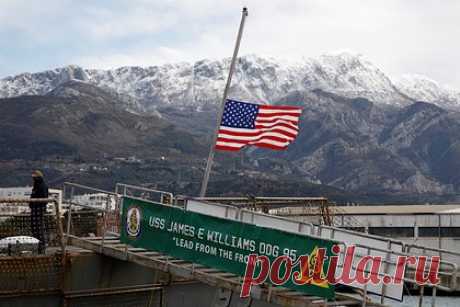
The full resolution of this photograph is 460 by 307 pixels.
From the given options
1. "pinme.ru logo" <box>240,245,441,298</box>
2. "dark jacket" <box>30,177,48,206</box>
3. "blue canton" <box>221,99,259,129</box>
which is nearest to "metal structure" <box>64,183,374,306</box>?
"pinme.ru logo" <box>240,245,441,298</box>

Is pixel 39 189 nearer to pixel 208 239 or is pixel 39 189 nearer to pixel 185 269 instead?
pixel 185 269

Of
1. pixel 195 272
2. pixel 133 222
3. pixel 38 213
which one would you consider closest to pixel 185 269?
pixel 195 272

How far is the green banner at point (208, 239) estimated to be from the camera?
1399 centimetres

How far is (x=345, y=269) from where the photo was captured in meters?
13.5

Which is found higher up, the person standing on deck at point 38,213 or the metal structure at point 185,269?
the person standing on deck at point 38,213

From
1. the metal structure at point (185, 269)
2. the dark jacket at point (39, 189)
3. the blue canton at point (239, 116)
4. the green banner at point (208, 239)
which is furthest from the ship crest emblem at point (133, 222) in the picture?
the blue canton at point (239, 116)

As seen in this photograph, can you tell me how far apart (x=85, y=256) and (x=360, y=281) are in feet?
29.0

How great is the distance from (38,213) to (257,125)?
7077mm

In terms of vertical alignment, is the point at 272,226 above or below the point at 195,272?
above

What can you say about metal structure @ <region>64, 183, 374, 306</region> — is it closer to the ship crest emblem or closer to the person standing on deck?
the ship crest emblem

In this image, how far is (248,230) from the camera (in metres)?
15.2

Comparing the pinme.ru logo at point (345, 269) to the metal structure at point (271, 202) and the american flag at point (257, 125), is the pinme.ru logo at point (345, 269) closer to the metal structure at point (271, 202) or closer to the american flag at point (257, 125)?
the american flag at point (257, 125)

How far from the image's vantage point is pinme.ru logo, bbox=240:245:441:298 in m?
13.1

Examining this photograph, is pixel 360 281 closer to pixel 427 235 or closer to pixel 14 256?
pixel 14 256
